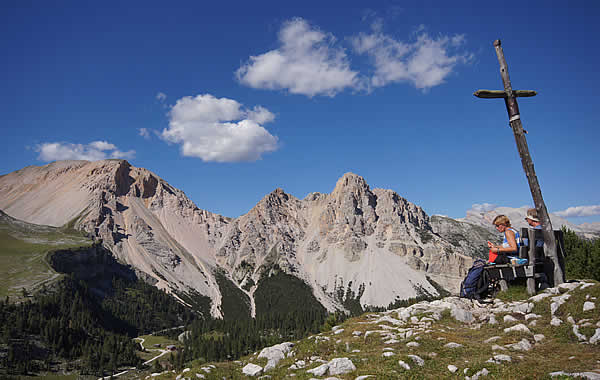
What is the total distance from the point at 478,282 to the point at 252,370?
1580 centimetres

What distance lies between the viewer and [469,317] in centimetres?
2300

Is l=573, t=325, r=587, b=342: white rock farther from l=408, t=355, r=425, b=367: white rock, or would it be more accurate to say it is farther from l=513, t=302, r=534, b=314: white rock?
l=408, t=355, r=425, b=367: white rock

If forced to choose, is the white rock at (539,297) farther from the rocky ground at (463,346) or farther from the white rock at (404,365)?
the white rock at (404,365)

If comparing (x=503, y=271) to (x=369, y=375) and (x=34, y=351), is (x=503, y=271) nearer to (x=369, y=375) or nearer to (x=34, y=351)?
(x=369, y=375)

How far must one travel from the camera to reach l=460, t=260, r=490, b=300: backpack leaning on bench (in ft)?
79.9

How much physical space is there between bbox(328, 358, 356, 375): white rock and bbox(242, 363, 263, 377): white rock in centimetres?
533

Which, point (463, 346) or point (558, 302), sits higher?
point (558, 302)

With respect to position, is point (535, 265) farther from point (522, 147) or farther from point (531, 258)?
point (522, 147)

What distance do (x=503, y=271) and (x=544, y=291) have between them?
256cm

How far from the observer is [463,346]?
1712 cm

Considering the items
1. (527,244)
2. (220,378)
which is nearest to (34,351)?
(220,378)

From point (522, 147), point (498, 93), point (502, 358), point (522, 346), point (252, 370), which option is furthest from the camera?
point (498, 93)

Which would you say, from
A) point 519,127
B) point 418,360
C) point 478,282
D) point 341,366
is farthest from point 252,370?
point 519,127

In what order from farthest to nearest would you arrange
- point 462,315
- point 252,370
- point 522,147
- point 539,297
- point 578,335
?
point 522,147, point 462,315, point 539,297, point 252,370, point 578,335
